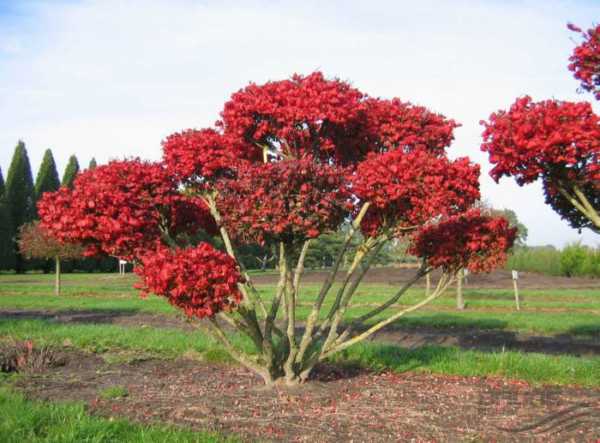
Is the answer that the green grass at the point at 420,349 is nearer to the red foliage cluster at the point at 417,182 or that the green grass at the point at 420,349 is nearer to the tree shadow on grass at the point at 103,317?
the tree shadow on grass at the point at 103,317

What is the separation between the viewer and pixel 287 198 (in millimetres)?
6438

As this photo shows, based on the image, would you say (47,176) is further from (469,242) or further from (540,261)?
(469,242)

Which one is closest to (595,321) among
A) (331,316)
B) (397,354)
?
(397,354)

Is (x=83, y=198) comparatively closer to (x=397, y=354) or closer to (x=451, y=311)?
(x=397, y=354)

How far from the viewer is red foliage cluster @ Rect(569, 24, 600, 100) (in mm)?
5898

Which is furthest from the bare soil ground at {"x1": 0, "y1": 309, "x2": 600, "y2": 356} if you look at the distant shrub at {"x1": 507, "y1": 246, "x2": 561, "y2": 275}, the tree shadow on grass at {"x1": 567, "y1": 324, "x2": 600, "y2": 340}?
the distant shrub at {"x1": 507, "y1": 246, "x2": 561, "y2": 275}

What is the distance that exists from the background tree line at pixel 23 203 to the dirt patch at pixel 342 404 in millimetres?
44425

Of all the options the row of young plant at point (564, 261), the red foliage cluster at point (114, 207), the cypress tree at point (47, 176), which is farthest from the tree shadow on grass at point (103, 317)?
the cypress tree at point (47, 176)

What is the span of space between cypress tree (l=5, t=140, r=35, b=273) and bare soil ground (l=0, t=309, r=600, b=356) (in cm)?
3900

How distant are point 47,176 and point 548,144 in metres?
58.5

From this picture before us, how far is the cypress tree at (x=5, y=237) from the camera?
165ft

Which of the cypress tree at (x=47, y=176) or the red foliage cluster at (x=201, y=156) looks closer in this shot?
the red foliage cluster at (x=201, y=156)

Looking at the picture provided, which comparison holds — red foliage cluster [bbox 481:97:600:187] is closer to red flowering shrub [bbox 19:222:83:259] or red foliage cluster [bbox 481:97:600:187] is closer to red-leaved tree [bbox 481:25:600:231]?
red-leaved tree [bbox 481:25:600:231]

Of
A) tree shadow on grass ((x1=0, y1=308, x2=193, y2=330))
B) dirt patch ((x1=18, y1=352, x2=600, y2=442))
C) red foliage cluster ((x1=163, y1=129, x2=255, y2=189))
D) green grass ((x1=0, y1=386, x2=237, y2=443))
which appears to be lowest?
tree shadow on grass ((x1=0, y1=308, x2=193, y2=330))
